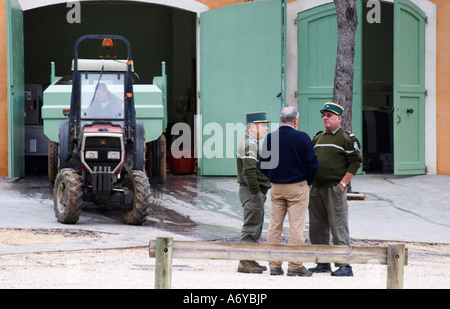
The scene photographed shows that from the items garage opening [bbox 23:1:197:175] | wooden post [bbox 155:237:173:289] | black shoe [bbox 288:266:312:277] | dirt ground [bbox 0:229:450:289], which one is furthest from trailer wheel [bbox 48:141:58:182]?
wooden post [bbox 155:237:173:289]

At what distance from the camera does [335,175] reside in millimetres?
8070

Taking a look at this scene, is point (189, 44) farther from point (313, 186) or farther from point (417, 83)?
point (313, 186)

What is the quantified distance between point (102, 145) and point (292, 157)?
12.9 ft

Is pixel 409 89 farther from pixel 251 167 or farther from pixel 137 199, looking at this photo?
pixel 251 167

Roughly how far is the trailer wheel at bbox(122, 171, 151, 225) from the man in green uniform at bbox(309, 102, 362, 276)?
10.6 feet

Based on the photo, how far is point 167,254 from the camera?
6320 mm

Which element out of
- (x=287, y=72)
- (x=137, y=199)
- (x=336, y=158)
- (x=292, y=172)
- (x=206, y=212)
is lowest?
(x=206, y=212)

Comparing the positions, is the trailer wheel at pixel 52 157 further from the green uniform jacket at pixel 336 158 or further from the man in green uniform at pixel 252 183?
the green uniform jacket at pixel 336 158

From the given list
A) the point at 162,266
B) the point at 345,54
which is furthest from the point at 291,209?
the point at 345,54

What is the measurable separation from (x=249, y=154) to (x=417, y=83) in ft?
29.8

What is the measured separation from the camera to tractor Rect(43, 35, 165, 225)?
1091 cm

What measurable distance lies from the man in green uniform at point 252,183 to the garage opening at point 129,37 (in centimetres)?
1422

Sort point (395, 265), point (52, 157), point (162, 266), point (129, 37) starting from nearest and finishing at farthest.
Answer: point (162, 266) < point (395, 265) < point (52, 157) < point (129, 37)
